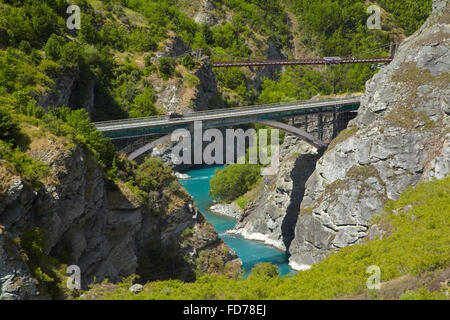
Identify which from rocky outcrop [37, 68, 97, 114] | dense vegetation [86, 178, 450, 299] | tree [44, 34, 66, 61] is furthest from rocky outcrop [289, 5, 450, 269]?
tree [44, 34, 66, 61]

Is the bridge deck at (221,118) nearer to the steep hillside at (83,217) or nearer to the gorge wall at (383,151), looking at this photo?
the steep hillside at (83,217)

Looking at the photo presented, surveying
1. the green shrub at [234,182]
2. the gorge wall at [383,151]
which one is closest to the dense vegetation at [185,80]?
the green shrub at [234,182]

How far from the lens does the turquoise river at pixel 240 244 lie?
50.6m

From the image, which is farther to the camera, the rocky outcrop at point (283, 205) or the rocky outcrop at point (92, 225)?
the rocky outcrop at point (283, 205)

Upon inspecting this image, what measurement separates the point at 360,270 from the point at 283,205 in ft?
122

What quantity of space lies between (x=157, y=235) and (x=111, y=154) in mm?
7435

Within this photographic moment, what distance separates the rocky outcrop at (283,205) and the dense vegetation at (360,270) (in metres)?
30.0

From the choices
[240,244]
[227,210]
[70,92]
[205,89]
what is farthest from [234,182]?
[70,92]

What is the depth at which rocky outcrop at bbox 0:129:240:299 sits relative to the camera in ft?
65.8

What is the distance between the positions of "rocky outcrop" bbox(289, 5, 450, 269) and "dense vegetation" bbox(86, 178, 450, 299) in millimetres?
17438

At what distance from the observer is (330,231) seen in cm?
4700

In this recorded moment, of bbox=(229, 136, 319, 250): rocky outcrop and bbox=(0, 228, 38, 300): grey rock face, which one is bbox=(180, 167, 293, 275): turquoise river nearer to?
bbox=(229, 136, 319, 250): rocky outcrop

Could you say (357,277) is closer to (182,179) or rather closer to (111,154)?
(111,154)

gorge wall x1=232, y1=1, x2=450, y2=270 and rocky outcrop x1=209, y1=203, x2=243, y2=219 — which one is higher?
gorge wall x1=232, y1=1, x2=450, y2=270
